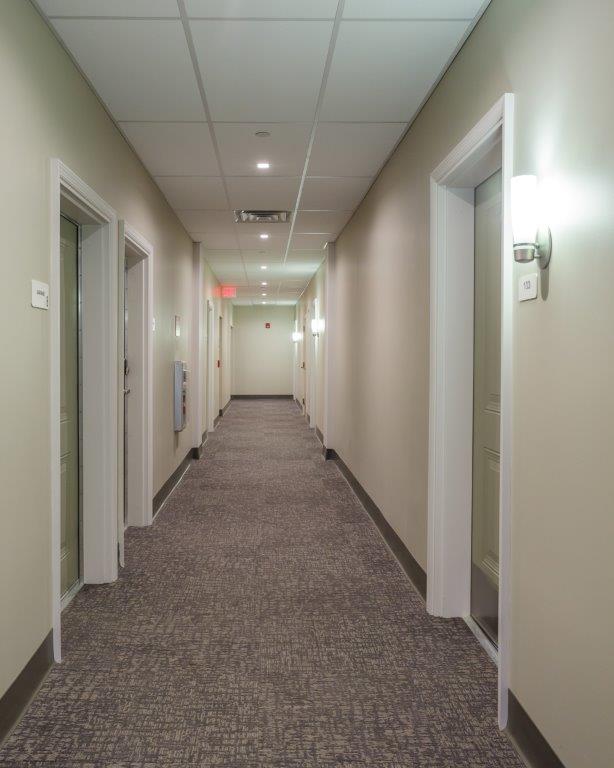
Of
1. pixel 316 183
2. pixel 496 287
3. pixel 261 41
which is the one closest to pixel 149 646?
pixel 496 287

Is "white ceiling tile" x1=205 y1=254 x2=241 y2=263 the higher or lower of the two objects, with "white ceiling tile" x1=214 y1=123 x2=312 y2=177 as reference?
higher

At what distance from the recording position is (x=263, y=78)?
2621mm

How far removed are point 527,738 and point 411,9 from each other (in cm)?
238

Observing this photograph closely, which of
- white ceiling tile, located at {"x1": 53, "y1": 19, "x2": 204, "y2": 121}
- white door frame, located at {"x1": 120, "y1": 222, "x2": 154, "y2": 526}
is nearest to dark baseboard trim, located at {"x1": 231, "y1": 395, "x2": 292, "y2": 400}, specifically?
white door frame, located at {"x1": 120, "y1": 222, "x2": 154, "y2": 526}

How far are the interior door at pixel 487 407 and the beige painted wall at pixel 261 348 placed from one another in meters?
12.8

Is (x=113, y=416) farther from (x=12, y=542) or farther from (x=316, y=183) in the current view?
(x=316, y=183)

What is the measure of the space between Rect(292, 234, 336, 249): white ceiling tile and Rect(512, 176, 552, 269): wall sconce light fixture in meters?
4.63

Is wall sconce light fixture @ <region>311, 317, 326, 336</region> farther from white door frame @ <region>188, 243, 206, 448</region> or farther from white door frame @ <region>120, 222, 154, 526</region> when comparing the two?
white door frame @ <region>120, 222, 154, 526</region>

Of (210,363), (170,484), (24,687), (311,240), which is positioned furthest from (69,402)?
(210,363)

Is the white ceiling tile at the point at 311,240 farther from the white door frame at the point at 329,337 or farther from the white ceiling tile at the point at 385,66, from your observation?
the white ceiling tile at the point at 385,66

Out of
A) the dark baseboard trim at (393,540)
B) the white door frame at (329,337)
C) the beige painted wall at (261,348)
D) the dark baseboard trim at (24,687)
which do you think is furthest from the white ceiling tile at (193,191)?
the beige painted wall at (261,348)

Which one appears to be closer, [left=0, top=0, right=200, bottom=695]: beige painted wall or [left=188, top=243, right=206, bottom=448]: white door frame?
[left=0, top=0, right=200, bottom=695]: beige painted wall

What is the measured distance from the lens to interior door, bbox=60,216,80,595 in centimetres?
276

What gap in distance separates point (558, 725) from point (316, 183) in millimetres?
3617
